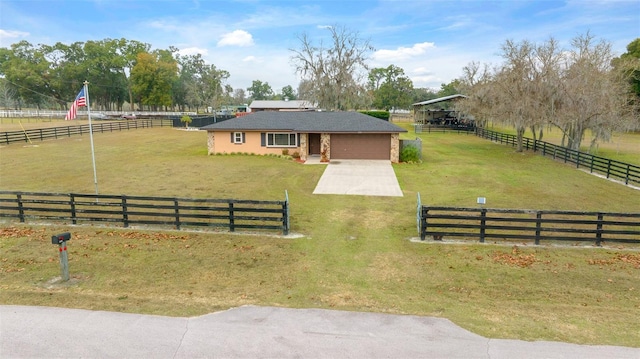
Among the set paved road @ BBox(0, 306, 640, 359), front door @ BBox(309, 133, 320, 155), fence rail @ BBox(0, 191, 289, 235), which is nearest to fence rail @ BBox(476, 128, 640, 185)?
front door @ BBox(309, 133, 320, 155)

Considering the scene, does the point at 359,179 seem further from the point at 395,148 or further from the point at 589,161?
the point at 589,161

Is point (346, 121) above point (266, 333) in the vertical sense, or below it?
above

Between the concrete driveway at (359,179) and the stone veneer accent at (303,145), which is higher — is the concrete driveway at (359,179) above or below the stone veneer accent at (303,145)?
below

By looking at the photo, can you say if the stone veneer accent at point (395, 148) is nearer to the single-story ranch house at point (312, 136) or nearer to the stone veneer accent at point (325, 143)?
the single-story ranch house at point (312, 136)

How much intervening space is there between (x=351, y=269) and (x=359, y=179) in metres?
12.8

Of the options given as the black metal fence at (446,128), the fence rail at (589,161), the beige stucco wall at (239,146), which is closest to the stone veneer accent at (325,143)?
the beige stucco wall at (239,146)

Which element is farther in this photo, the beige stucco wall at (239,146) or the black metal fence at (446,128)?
the black metal fence at (446,128)

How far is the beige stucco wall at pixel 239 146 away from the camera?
31.2 metres

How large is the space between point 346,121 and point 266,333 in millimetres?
26071

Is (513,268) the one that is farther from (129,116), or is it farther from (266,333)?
(129,116)

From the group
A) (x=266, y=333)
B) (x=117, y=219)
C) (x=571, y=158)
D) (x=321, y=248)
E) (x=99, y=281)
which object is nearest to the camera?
(x=266, y=333)

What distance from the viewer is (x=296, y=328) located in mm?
6836

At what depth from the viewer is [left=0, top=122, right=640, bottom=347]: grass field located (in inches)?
301

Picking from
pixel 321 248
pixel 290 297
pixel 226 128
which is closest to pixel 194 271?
pixel 290 297
